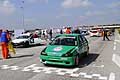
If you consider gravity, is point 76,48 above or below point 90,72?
above

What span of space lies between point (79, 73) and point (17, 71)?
242 centimetres

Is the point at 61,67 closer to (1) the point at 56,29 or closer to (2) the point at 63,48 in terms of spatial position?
(2) the point at 63,48

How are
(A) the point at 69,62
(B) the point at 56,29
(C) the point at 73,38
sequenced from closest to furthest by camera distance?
(A) the point at 69,62 < (C) the point at 73,38 < (B) the point at 56,29

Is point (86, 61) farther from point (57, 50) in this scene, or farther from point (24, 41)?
point (24, 41)

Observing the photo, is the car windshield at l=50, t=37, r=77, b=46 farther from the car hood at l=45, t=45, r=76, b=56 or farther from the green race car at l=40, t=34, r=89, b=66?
the car hood at l=45, t=45, r=76, b=56

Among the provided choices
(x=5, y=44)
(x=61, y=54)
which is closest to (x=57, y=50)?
(x=61, y=54)

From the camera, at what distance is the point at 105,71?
9.37 metres

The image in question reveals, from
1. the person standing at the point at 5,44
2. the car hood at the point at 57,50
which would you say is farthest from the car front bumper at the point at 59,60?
the person standing at the point at 5,44

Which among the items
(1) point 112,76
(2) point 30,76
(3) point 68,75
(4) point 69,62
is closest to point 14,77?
(2) point 30,76

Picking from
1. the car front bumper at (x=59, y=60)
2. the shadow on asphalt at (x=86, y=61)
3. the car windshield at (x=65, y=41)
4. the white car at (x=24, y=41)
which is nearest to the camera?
the car front bumper at (x=59, y=60)

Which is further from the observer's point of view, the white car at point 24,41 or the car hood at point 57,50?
the white car at point 24,41

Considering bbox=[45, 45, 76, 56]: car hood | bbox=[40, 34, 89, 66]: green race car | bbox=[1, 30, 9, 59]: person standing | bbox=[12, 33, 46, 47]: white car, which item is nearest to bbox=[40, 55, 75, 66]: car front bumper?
bbox=[40, 34, 89, 66]: green race car

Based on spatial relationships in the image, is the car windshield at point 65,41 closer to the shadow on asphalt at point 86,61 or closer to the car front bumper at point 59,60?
the shadow on asphalt at point 86,61

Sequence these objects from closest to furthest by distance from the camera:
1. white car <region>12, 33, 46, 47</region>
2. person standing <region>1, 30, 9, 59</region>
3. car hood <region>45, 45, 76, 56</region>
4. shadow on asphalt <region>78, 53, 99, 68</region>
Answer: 1. car hood <region>45, 45, 76, 56</region>
2. shadow on asphalt <region>78, 53, 99, 68</region>
3. person standing <region>1, 30, 9, 59</region>
4. white car <region>12, 33, 46, 47</region>
